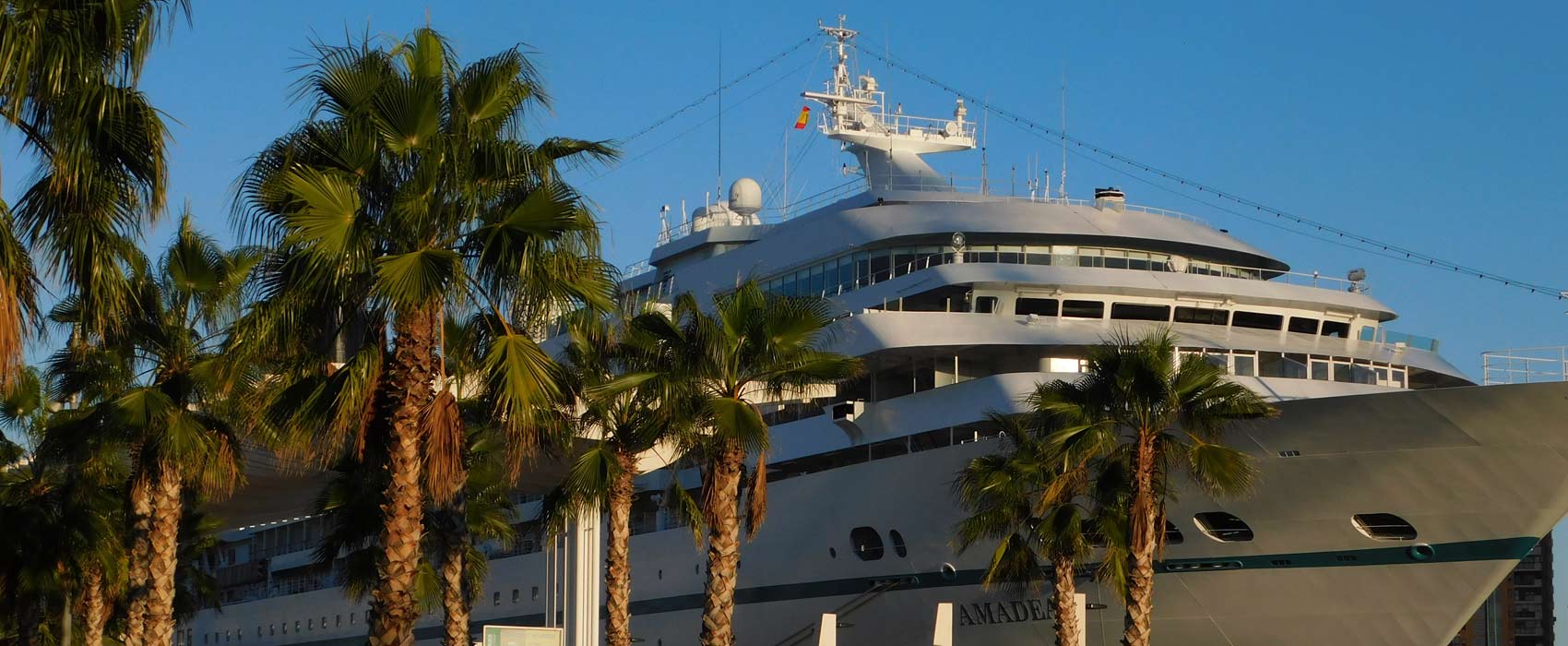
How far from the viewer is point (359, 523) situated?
27828 millimetres

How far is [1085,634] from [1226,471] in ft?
22.2

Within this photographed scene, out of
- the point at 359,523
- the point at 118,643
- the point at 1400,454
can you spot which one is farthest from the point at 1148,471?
the point at 118,643

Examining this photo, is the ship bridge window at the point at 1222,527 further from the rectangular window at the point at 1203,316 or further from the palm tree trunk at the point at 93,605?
the palm tree trunk at the point at 93,605

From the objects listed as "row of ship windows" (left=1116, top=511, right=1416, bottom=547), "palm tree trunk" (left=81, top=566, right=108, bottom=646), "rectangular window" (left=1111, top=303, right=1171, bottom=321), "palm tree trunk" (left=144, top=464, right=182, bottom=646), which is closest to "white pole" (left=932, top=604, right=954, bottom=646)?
"row of ship windows" (left=1116, top=511, right=1416, bottom=547)

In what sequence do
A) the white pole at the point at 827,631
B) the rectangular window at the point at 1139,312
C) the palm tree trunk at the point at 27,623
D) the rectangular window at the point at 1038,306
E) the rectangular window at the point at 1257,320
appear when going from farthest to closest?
1. the rectangular window at the point at 1257,320
2. the rectangular window at the point at 1139,312
3. the rectangular window at the point at 1038,306
4. the palm tree trunk at the point at 27,623
5. the white pole at the point at 827,631

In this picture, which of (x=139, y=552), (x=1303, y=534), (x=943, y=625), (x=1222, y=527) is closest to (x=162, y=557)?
(x=139, y=552)

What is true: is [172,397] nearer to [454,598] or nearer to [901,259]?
[454,598]

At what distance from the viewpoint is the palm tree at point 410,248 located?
51.6 ft

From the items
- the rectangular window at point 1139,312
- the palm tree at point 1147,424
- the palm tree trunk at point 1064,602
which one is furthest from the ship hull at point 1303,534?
the rectangular window at point 1139,312

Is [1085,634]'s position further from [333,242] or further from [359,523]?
[333,242]

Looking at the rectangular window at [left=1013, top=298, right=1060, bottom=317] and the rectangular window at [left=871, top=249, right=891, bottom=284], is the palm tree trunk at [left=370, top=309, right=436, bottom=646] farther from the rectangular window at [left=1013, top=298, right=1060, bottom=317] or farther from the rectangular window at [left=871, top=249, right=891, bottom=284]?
the rectangular window at [left=871, top=249, right=891, bottom=284]

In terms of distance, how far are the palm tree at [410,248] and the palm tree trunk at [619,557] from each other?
6905 millimetres

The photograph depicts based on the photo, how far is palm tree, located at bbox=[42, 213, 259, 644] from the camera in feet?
71.8

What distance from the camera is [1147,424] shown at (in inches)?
987
